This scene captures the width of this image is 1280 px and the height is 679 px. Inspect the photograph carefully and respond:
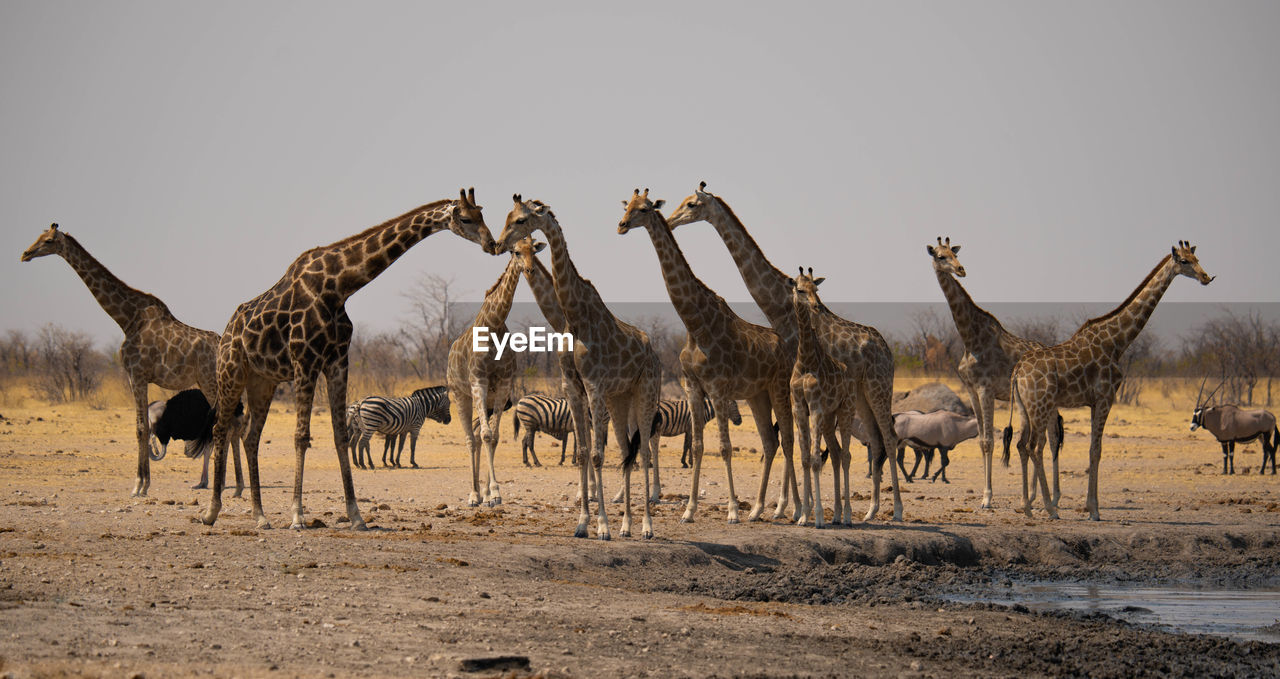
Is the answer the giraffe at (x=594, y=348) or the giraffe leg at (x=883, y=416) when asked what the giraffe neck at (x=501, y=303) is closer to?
the giraffe at (x=594, y=348)

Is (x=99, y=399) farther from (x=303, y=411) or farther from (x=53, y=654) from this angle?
(x=53, y=654)

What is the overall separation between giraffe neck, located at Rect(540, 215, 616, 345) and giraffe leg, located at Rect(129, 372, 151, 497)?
6203mm

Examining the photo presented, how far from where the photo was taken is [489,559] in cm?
961

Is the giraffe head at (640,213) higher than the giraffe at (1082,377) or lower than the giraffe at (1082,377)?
higher

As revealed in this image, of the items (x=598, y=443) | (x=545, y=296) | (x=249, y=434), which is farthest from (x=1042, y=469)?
(x=249, y=434)

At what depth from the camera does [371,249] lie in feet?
36.2

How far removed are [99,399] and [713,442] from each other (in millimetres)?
20862

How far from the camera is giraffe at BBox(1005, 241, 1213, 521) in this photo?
13.7 m

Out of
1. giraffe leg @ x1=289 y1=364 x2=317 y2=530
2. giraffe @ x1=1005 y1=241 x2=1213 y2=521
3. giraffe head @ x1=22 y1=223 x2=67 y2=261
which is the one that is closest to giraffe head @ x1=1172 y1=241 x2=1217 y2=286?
giraffe @ x1=1005 y1=241 x2=1213 y2=521

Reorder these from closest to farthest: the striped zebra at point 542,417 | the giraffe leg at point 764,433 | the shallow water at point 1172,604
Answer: the shallow water at point 1172,604 → the giraffe leg at point 764,433 → the striped zebra at point 542,417

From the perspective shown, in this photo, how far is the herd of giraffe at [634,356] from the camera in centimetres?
1082

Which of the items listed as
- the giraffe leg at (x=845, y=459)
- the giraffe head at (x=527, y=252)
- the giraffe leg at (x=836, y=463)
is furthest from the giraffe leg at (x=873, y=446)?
the giraffe head at (x=527, y=252)

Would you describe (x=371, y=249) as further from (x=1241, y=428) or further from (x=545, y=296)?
(x=1241, y=428)

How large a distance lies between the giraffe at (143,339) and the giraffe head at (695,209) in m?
5.84
